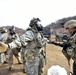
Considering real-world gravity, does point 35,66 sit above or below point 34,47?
below

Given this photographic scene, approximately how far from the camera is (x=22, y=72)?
33.2 feet

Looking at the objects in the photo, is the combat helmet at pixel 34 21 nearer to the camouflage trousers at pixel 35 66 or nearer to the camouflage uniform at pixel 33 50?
the camouflage uniform at pixel 33 50

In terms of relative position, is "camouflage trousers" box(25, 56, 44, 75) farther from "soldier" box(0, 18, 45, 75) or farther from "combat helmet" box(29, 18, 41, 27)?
"combat helmet" box(29, 18, 41, 27)

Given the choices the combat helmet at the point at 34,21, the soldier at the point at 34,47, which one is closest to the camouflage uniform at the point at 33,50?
the soldier at the point at 34,47

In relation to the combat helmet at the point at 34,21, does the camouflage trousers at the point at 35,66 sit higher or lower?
lower

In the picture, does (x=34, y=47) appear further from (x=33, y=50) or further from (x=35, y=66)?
(x=35, y=66)

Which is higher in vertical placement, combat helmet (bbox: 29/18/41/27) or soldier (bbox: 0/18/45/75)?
combat helmet (bbox: 29/18/41/27)

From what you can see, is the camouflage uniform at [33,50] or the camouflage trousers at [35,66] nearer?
the camouflage uniform at [33,50]

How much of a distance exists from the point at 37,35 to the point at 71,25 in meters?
1.64

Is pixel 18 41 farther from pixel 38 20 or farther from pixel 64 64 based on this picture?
pixel 64 64

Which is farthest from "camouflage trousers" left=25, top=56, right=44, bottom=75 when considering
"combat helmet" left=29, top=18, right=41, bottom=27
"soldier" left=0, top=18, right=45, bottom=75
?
"combat helmet" left=29, top=18, right=41, bottom=27

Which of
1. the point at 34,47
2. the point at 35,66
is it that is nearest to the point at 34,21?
the point at 34,47

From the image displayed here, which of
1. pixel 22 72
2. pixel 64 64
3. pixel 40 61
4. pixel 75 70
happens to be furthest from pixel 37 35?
pixel 64 64

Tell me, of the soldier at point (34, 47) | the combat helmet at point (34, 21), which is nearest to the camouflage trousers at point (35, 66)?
the soldier at point (34, 47)
